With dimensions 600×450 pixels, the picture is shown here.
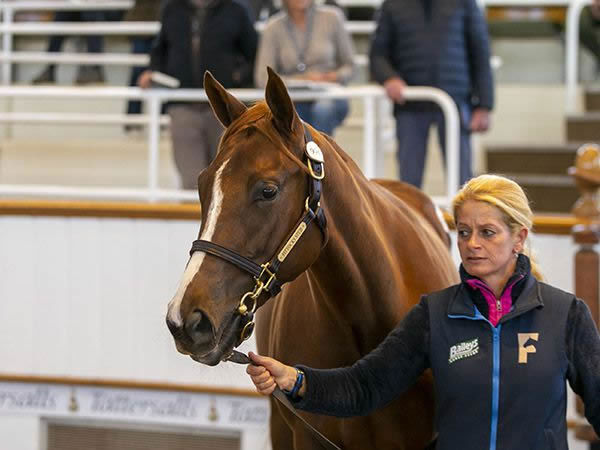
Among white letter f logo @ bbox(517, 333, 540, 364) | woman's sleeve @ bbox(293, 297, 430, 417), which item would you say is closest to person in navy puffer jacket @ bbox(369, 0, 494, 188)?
woman's sleeve @ bbox(293, 297, 430, 417)

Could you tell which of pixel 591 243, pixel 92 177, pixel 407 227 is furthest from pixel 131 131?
pixel 407 227

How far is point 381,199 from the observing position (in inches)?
111

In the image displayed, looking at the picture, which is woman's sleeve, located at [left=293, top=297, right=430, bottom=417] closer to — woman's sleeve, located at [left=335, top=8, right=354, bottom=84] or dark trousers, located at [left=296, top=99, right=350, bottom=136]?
dark trousers, located at [left=296, top=99, right=350, bottom=136]

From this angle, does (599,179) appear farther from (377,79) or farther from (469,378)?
(469,378)

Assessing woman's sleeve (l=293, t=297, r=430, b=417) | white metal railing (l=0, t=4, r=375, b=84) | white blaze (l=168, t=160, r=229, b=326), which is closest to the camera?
white blaze (l=168, t=160, r=229, b=326)

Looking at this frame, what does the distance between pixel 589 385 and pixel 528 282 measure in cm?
24

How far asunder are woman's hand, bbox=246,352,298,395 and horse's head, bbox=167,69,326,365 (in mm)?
122

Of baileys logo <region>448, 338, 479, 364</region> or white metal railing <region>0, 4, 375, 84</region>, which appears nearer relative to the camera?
baileys logo <region>448, 338, 479, 364</region>

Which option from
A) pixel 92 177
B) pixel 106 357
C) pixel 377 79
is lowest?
pixel 106 357

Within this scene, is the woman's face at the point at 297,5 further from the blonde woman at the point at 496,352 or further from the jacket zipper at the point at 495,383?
the jacket zipper at the point at 495,383

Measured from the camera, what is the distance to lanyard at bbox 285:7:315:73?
18.0 ft

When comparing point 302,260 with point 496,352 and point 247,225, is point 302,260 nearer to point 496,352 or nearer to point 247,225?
point 247,225

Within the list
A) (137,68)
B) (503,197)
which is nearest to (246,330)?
(503,197)

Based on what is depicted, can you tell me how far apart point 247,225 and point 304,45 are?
11.1 feet
